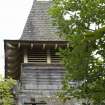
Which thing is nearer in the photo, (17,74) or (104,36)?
(104,36)

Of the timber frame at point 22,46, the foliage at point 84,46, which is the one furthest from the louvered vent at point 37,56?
the foliage at point 84,46

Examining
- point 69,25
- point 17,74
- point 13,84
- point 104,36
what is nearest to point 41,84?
point 13,84

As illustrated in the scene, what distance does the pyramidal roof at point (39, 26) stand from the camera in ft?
73.7

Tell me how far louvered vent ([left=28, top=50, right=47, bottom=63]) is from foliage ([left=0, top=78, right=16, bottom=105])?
4.97ft

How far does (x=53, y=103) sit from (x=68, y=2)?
6.57 metres

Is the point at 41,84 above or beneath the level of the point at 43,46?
beneath

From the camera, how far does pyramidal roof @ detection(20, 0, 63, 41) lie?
22469mm

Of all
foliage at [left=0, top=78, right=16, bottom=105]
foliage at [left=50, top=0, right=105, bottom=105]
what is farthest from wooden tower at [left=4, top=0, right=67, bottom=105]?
foliage at [left=50, top=0, right=105, bottom=105]

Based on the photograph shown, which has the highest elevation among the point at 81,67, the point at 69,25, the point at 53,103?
the point at 69,25

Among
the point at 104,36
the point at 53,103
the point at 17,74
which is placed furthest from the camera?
the point at 17,74

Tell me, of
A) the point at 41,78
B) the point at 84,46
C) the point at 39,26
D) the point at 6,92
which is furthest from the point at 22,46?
the point at 84,46

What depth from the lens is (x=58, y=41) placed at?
21578mm

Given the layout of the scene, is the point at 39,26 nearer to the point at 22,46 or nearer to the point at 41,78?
the point at 22,46

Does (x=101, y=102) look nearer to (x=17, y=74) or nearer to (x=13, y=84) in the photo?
(x=13, y=84)
